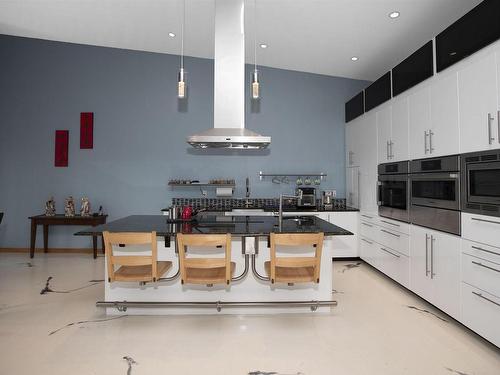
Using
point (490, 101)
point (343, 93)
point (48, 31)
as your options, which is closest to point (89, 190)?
point (48, 31)

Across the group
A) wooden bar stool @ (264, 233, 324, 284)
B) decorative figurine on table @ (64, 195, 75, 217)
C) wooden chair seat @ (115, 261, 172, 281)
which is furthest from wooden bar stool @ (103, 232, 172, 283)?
decorative figurine on table @ (64, 195, 75, 217)

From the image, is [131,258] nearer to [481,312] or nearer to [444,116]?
[481,312]

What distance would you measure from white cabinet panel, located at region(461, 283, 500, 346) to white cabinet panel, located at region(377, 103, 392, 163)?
→ 1.87 m

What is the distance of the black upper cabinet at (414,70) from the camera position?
10.1ft

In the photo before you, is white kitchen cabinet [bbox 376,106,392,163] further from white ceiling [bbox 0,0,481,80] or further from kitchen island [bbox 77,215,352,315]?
kitchen island [bbox 77,215,352,315]

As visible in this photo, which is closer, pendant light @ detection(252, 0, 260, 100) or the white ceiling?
pendant light @ detection(252, 0, 260, 100)

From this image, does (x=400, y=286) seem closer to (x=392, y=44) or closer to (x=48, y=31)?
(x=392, y=44)

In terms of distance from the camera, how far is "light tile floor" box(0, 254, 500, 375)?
2.11 metres

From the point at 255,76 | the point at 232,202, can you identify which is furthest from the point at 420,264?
the point at 232,202

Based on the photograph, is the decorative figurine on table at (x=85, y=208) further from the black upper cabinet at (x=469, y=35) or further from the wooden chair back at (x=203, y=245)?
the black upper cabinet at (x=469, y=35)

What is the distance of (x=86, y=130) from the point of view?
5.59m

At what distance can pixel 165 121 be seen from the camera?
560 centimetres

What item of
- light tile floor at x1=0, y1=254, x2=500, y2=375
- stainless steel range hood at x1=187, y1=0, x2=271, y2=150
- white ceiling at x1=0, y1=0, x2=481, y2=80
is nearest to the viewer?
light tile floor at x1=0, y1=254, x2=500, y2=375

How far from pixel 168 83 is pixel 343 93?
10.3 ft
